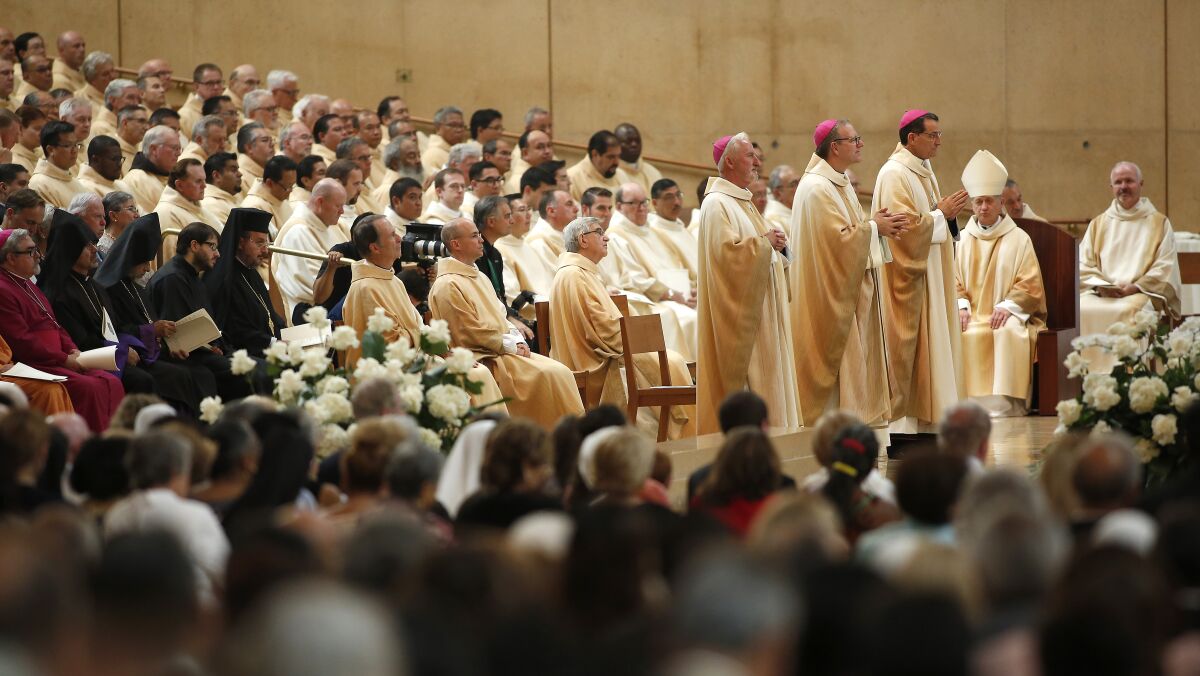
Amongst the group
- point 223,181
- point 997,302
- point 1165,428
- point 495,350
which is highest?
point 223,181

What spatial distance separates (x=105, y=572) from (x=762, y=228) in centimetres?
668

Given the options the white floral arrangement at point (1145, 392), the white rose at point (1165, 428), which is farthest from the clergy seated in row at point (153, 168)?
the white rose at point (1165, 428)

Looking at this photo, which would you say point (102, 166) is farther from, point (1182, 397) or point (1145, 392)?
point (1182, 397)

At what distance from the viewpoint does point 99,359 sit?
26.8 ft

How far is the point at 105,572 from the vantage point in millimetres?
2854

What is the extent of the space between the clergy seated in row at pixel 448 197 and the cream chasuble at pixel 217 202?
4.46ft

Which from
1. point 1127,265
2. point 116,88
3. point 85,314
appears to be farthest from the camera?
point 116,88

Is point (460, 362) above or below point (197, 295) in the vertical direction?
below

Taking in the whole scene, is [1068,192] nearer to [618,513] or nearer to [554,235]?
[554,235]

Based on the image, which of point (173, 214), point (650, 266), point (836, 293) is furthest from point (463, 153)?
point (836, 293)

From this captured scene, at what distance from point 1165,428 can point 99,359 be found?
5001mm

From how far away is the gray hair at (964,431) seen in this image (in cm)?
501

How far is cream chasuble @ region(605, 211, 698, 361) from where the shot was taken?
1186 centimetres

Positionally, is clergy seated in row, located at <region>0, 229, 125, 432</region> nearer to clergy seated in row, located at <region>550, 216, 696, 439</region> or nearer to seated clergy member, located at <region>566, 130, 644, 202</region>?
clergy seated in row, located at <region>550, 216, 696, 439</region>
